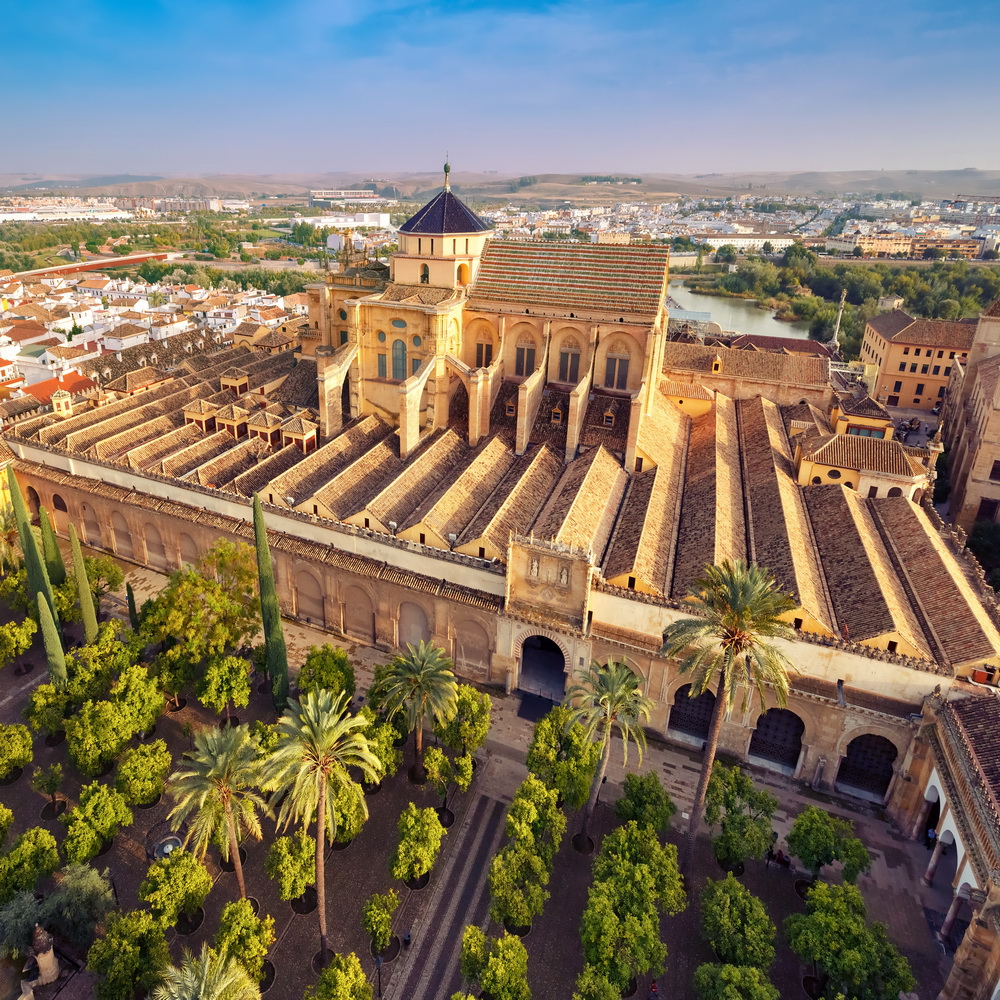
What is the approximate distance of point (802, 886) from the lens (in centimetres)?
2352

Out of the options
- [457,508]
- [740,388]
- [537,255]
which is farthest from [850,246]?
[457,508]

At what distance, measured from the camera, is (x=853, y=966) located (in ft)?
59.3

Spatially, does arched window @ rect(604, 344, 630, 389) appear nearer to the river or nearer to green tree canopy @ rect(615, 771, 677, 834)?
green tree canopy @ rect(615, 771, 677, 834)

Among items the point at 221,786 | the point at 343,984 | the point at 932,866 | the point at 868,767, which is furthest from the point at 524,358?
the point at 343,984

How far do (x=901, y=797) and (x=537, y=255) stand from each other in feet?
118

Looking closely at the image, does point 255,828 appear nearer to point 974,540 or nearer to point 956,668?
point 956,668

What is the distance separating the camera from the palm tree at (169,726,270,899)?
19234mm

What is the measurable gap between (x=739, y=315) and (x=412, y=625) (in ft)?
401

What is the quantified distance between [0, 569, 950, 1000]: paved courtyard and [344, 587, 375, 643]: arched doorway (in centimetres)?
→ 889

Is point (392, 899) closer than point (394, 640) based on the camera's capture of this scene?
Yes

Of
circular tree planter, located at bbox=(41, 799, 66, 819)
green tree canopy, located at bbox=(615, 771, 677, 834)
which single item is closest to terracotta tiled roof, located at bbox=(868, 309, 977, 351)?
green tree canopy, located at bbox=(615, 771, 677, 834)

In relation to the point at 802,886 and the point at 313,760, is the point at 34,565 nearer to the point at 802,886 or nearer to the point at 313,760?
the point at 313,760

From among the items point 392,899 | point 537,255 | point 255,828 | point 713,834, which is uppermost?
point 537,255

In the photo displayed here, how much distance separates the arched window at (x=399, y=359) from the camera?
42.9 meters
